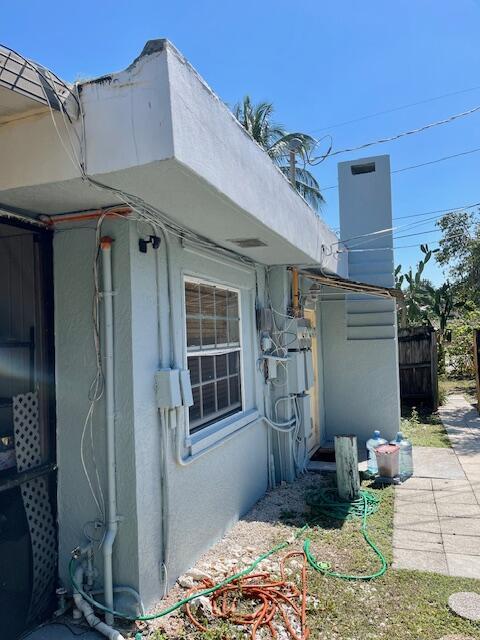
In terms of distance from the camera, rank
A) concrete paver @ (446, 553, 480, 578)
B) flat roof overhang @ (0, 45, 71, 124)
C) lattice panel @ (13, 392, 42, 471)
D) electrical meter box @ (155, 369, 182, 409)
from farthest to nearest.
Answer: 1. concrete paver @ (446, 553, 480, 578)
2. electrical meter box @ (155, 369, 182, 409)
3. lattice panel @ (13, 392, 42, 471)
4. flat roof overhang @ (0, 45, 71, 124)

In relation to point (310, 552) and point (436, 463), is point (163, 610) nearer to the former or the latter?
point (310, 552)

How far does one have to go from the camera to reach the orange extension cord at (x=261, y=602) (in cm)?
357

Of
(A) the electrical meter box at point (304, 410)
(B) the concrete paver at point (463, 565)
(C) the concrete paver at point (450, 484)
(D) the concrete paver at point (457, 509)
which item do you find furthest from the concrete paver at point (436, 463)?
(B) the concrete paver at point (463, 565)

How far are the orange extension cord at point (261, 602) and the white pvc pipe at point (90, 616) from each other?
592mm

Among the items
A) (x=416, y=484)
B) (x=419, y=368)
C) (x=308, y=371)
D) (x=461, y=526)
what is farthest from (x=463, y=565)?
(x=419, y=368)

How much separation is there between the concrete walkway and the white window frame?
2.20 metres

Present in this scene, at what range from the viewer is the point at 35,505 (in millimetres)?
3709

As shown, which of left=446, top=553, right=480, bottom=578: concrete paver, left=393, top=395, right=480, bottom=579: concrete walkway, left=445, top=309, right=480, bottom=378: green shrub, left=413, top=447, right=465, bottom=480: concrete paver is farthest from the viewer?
left=445, top=309, right=480, bottom=378: green shrub

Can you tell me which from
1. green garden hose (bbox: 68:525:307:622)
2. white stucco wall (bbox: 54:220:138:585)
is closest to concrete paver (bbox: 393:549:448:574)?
green garden hose (bbox: 68:525:307:622)

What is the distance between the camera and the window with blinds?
4953mm

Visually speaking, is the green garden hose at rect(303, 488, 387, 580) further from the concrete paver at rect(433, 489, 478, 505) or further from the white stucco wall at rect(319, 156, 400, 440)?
the white stucco wall at rect(319, 156, 400, 440)

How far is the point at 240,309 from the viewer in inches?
246

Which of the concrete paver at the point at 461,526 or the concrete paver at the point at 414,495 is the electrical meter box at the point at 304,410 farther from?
the concrete paver at the point at 461,526

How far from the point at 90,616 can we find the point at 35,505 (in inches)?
A: 36.0
